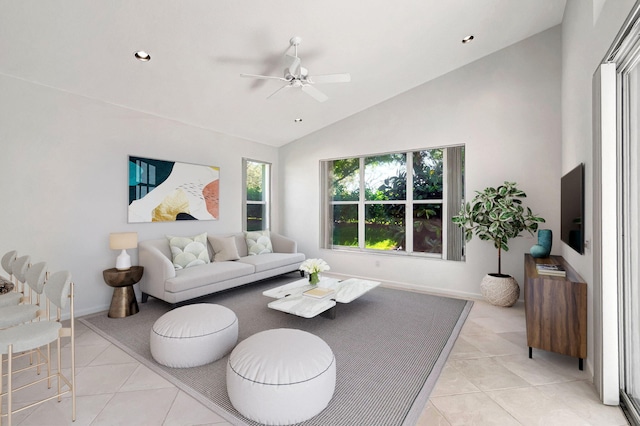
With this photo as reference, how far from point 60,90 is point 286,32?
271 cm

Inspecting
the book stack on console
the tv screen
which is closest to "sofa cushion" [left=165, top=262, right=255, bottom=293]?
the book stack on console

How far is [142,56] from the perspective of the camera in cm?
303

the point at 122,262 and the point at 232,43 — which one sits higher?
the point at 232,43

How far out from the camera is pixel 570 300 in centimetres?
233

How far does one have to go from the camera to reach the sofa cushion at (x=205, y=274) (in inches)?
139

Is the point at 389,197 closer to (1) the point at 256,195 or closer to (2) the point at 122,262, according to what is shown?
(1) the point at 256,195

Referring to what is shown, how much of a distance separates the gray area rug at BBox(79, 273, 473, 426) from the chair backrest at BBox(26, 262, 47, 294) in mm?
934

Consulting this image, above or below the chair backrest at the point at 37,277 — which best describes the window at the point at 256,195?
above

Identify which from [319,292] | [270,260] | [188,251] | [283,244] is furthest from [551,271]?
[188,251]

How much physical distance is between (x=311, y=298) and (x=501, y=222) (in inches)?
102

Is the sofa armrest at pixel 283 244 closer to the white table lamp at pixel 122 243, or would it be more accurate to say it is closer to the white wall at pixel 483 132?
the white wall at pixel 483 132

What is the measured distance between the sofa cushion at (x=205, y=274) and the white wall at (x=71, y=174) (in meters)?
0.90

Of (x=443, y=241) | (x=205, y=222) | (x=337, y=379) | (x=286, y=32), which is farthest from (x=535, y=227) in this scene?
(x=205, y=222)

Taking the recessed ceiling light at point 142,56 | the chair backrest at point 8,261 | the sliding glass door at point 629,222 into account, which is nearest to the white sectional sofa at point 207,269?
the chair backrest at point 8,261
